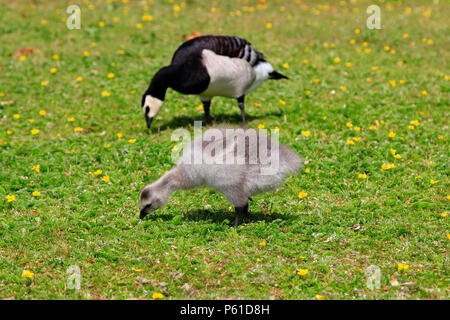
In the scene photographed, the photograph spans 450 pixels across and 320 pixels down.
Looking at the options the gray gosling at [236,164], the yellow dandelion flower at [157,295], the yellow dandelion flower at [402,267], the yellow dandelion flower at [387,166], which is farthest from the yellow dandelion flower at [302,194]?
the yellow dandelion flower at [157,295]

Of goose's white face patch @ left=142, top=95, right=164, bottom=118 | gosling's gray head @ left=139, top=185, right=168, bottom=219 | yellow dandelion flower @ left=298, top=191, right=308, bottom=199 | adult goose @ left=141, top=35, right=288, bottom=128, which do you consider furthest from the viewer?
goose's white face patch @ left=142, top=95, right=164, bottom=118

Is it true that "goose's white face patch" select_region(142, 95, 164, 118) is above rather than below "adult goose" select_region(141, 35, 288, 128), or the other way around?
below

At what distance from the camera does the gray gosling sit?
21.6 ft

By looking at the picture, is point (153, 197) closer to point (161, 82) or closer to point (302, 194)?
point (302, 194)

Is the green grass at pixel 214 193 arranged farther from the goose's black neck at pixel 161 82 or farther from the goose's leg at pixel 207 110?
the goose's black neck at pixel 161 82

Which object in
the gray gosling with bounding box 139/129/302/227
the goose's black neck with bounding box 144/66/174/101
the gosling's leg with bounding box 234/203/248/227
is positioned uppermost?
the goose's black neck with bounding box 144/66/174/101

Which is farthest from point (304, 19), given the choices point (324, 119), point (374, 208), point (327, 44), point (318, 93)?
point (374, 208)

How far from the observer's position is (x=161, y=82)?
32.1 ft

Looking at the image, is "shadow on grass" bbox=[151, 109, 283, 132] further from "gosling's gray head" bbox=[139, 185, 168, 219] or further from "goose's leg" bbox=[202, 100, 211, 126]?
"gosling's gray head" bbox=[139, 185, 168, 219]

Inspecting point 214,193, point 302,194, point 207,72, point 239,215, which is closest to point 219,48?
point 207,72

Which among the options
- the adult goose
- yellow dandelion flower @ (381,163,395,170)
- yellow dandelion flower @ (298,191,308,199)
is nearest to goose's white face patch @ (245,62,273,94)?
the adult goose

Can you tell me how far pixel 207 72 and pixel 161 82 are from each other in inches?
34.4

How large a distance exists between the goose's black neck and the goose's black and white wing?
0.86ft

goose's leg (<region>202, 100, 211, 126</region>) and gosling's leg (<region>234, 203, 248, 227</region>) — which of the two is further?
goose's leg (<region>202, 100, 211, 126</region>)
